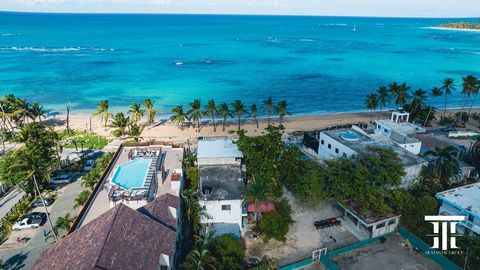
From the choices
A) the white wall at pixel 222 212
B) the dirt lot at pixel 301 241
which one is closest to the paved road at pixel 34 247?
the white wall at pixel 222 212

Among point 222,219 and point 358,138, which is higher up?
point 358,138

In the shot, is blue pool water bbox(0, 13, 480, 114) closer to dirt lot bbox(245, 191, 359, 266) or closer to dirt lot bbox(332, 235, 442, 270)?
dirt lot bbox(245, 191, 359, 266)

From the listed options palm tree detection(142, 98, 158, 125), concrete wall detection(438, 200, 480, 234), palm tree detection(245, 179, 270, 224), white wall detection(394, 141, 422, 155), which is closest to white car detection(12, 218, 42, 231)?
palm tree detection(245, 179, 270, 224)

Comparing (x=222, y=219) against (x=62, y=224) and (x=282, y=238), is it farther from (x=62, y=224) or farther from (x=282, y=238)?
(x=62, y=224)

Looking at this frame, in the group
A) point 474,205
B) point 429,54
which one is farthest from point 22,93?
point 429,54

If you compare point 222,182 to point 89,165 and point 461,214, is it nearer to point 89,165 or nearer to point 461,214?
point 461,214

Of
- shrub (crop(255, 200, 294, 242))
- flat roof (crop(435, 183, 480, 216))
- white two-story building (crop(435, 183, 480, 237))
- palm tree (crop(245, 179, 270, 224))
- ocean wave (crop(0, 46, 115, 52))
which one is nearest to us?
white two-story building (crop(435, 183, 480, 237))
